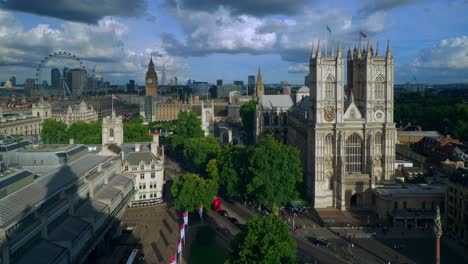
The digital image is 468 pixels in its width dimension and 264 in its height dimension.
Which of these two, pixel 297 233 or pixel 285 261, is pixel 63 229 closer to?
pixel 285 261

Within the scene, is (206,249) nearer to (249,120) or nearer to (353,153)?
(353,153)

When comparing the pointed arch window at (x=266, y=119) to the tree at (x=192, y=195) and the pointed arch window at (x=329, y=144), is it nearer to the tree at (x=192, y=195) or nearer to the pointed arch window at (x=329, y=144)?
the pointed arch window at (x=329, y=144)

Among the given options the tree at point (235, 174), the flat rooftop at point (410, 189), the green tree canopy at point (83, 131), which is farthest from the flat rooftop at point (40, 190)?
the green tree canopy at point (83, 131)

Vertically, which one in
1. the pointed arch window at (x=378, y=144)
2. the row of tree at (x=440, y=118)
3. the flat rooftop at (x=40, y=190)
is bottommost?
the flat rooftop at (x=40, y=190)

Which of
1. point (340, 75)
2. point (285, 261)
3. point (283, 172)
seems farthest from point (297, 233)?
point (340, 75)

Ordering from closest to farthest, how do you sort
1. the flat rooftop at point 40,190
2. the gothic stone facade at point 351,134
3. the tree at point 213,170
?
the flat rooftop at point 40,190, the gothic stone facade at point 351,134, the tree at point 213,170
